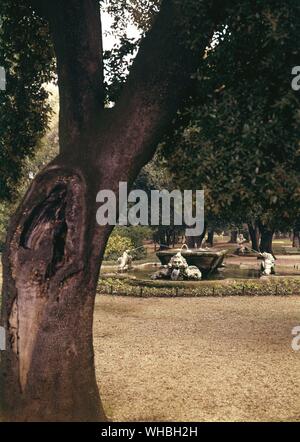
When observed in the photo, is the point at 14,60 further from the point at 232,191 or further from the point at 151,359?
the point at 151,359

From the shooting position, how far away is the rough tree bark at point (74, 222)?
298 inches

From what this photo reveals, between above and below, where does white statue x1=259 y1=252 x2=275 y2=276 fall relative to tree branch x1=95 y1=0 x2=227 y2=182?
below

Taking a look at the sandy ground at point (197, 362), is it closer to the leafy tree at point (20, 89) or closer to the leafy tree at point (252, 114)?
the leafy tree at point (252, 114)

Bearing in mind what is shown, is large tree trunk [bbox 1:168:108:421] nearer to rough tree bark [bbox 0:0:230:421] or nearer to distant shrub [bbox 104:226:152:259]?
rough tree bark [bbox 0:0:230:421]

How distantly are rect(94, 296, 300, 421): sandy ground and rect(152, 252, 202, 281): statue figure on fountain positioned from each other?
15.4 ft

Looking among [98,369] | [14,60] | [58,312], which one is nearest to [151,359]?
[98,369]

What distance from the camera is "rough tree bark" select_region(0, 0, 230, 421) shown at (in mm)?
7574

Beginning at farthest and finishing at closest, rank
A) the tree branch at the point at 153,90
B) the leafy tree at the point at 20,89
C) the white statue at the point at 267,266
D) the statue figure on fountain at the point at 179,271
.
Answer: the white statue at the point at 267,266
the statue figure on fountain at the point at 179,271
the leafy tree at the point at 20,89
the tree branch at the point at 153,90

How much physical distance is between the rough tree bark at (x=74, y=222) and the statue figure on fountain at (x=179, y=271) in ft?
52.9

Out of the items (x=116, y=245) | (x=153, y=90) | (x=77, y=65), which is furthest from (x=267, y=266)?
(x=77, y=65)

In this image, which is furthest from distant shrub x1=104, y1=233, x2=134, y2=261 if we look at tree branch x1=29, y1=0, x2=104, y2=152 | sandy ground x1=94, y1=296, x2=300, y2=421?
tree branch x1=29, y1=0, x2=104, y2=152

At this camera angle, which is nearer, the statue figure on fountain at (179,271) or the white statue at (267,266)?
the statue figure on fountain at (179,271)

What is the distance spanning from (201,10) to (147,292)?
52.6 ft

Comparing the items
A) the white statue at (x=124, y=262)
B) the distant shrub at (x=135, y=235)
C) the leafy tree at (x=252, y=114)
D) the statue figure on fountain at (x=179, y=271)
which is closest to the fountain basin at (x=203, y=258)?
the statue figure on fountain at (x=179, y=271)
